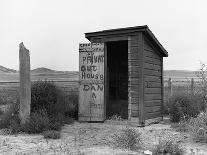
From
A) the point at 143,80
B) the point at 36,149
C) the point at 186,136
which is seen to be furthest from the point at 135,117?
the point at 36,149

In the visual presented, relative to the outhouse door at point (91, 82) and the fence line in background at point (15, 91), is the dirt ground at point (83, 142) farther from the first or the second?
the fence line in background at point (15, 91)

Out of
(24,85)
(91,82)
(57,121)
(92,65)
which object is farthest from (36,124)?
(92,65)

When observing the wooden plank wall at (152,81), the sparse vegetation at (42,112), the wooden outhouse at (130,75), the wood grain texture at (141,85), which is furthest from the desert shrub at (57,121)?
the wooden plank wall at (152,81)

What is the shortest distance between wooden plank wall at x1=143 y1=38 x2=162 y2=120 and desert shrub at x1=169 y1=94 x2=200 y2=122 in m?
0.55

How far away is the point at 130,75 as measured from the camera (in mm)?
10828

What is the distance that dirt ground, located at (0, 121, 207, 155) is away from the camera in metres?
6.79

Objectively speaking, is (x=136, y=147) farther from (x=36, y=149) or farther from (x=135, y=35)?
(x=135, y=35)

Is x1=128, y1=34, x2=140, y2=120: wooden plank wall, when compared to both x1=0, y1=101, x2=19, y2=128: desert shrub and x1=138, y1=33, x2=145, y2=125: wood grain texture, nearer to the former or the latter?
x1=138, y1=33, x2=145, y2=125: wood grain texture

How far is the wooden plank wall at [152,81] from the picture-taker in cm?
1109

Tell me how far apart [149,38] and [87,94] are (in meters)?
2.85

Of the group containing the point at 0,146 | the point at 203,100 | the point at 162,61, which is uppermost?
the point at 162,61

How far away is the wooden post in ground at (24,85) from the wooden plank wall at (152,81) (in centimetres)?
372

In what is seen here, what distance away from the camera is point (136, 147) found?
710cm

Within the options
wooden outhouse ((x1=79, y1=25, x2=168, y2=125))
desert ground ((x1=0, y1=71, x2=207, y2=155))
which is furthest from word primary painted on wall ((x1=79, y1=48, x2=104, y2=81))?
desert ground ((x1=0, y1=71, x2=207, y2=155))
